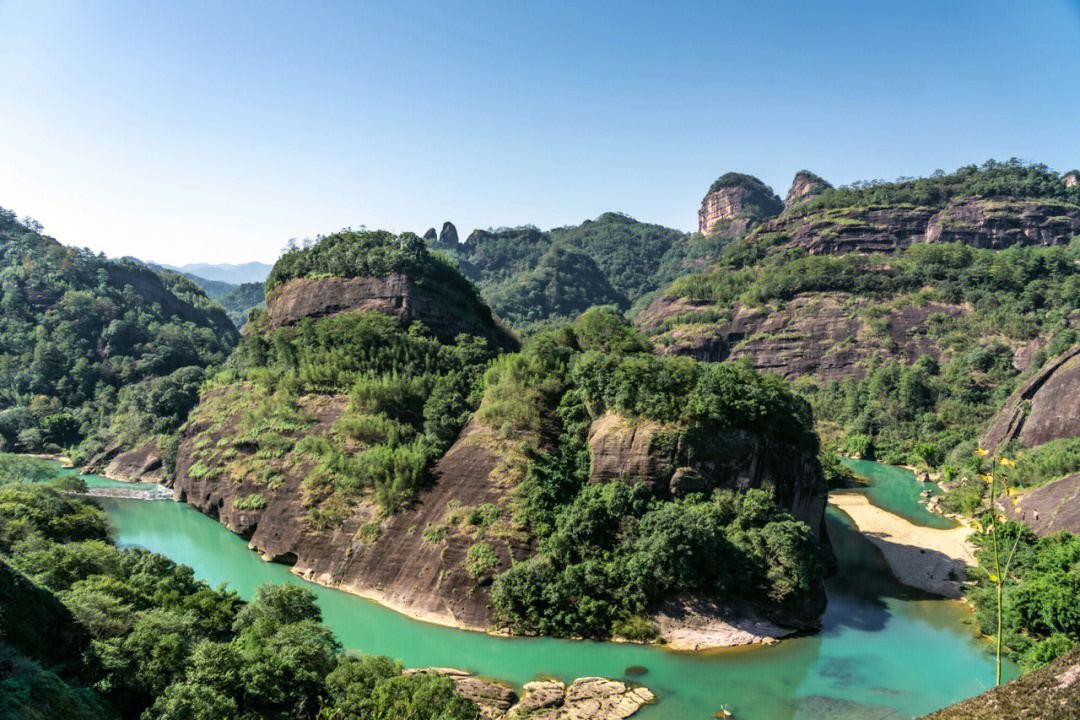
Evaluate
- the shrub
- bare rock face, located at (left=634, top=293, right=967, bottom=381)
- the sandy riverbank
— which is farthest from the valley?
bare rock face, located at (left=634, top=293, right=967, bottom=381)

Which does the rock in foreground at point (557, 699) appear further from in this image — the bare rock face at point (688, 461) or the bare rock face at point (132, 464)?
the bare rock face at point (132, 464)

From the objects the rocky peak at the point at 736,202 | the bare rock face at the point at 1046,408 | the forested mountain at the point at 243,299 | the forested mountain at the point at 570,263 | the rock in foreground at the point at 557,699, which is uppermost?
the rocky peak at the point at 736,202

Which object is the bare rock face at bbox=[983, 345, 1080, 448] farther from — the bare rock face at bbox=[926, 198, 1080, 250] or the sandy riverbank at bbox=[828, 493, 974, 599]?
the bare rock face at bbox=[926, 198, 1080, 250]

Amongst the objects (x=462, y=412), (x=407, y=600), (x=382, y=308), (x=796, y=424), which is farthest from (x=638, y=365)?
(x=382, y=308)

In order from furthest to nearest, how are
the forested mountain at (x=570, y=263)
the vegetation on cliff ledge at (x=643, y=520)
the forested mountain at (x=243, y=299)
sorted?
1. the forested mountain at (x=243, y=299)
2. the forested mountain at (x=570, y=263)
3. the vegetation on cliff ledge at (x=643, y=520)

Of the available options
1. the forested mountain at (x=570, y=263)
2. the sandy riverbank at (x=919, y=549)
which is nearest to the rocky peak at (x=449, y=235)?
the forested mountain at (x=570, y=263)
